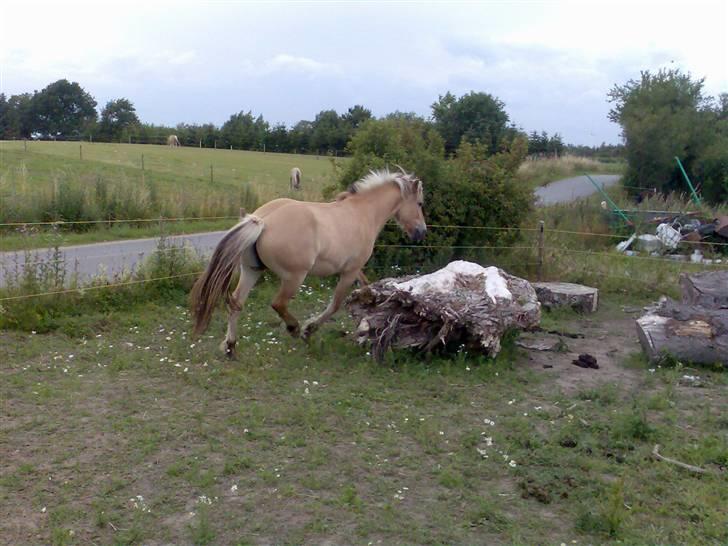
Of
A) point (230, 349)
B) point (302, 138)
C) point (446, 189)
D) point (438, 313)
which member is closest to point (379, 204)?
point (438, 313)

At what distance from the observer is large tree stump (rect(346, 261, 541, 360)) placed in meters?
6.96

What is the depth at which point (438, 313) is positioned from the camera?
6.94 m

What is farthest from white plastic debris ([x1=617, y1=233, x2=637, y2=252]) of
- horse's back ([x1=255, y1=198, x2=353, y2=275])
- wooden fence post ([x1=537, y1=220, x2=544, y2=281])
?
horse's back ([x1=255, y1=198, x2=353, y2=275])

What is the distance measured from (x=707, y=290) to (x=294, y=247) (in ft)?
15.7

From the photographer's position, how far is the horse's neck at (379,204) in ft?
26.7

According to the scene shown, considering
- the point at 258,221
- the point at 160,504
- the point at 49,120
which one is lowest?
the point at 160,504

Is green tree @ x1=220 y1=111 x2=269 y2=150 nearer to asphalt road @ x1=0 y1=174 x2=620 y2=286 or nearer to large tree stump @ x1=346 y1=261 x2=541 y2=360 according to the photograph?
asphalt road @ x1=0 y1=174 x2=620 y2=286

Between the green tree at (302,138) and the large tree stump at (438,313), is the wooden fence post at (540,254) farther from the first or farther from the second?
the green tree at (302,138)

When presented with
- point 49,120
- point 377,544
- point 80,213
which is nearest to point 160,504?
point 377,544

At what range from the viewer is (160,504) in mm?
4102

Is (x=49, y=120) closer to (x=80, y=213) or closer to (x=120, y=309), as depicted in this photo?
(x=80, y=213)

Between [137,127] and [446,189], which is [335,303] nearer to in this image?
[446,189]

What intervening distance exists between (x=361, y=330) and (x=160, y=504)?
3390 millimetres

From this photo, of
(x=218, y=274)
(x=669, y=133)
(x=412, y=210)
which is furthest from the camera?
(x=669, y=133)
